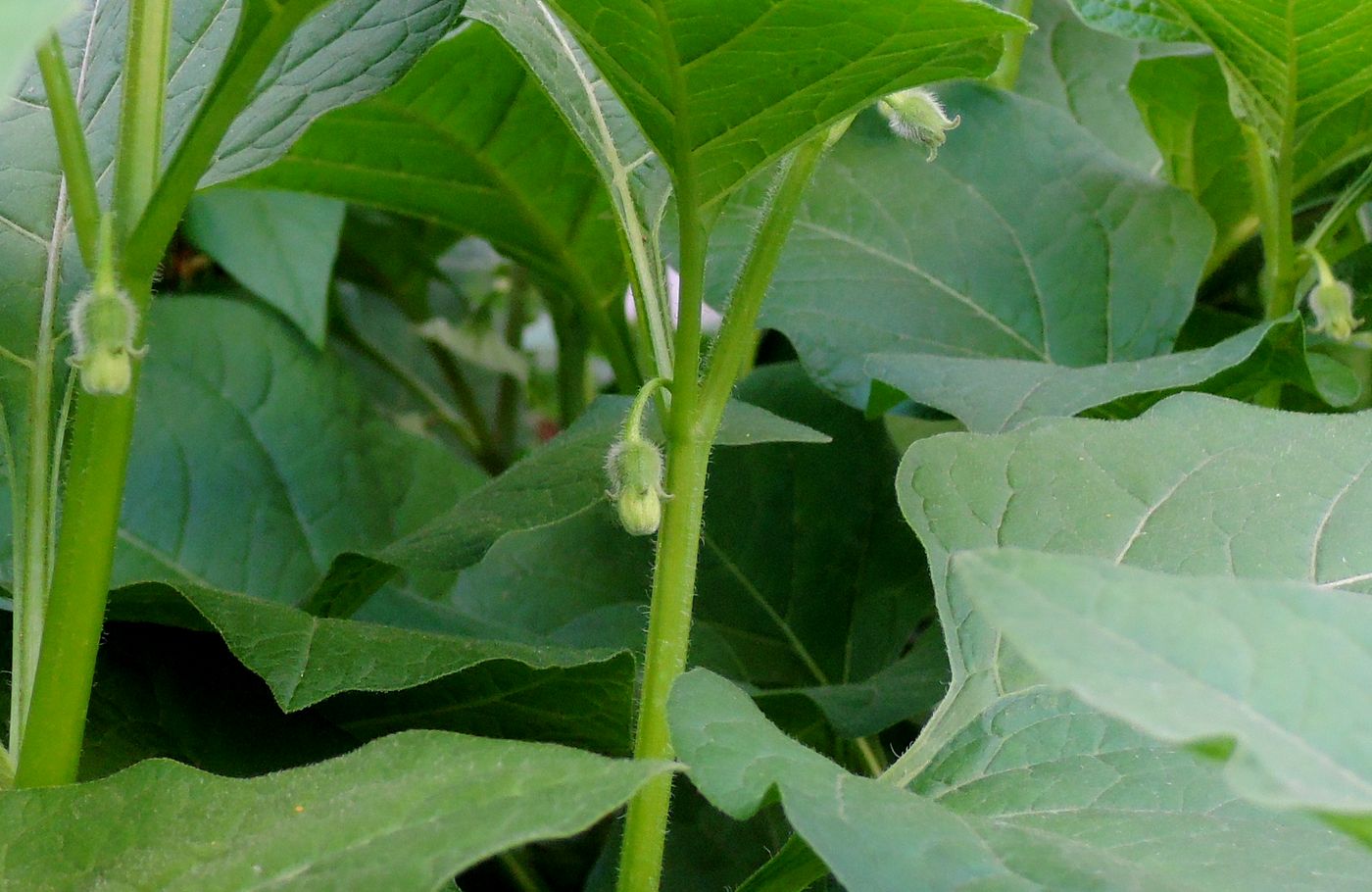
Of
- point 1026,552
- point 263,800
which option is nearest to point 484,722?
point 263,800

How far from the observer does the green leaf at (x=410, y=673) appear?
1.87 ft

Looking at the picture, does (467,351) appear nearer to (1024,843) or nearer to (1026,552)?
(1024,843)

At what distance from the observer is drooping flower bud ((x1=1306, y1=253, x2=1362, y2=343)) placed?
816 millimetres

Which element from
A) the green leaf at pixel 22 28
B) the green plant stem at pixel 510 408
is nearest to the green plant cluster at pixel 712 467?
the green leaf at pixel 22 28

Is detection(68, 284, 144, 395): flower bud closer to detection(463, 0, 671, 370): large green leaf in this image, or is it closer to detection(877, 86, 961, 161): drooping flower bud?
detection(463, 0, 671, 370): large green leaf

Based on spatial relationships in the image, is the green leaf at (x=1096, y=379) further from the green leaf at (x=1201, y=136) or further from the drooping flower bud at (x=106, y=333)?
the drooping flower bud at (x=106, y=333)

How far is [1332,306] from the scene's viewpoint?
82 cm

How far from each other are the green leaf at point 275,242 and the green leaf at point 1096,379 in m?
0.51

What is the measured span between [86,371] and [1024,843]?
368mm

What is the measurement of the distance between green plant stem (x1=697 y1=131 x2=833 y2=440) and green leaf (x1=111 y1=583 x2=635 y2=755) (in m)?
0.13

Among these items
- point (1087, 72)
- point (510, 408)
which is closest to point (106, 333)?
point (1087, 72)

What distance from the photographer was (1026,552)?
0.92ft

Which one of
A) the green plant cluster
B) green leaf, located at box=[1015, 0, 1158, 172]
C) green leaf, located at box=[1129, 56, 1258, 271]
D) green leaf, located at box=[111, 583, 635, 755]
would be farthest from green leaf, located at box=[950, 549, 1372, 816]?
green leaf, located at box=[1015, 0, 1158, 172]

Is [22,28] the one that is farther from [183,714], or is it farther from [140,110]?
[183,714]
